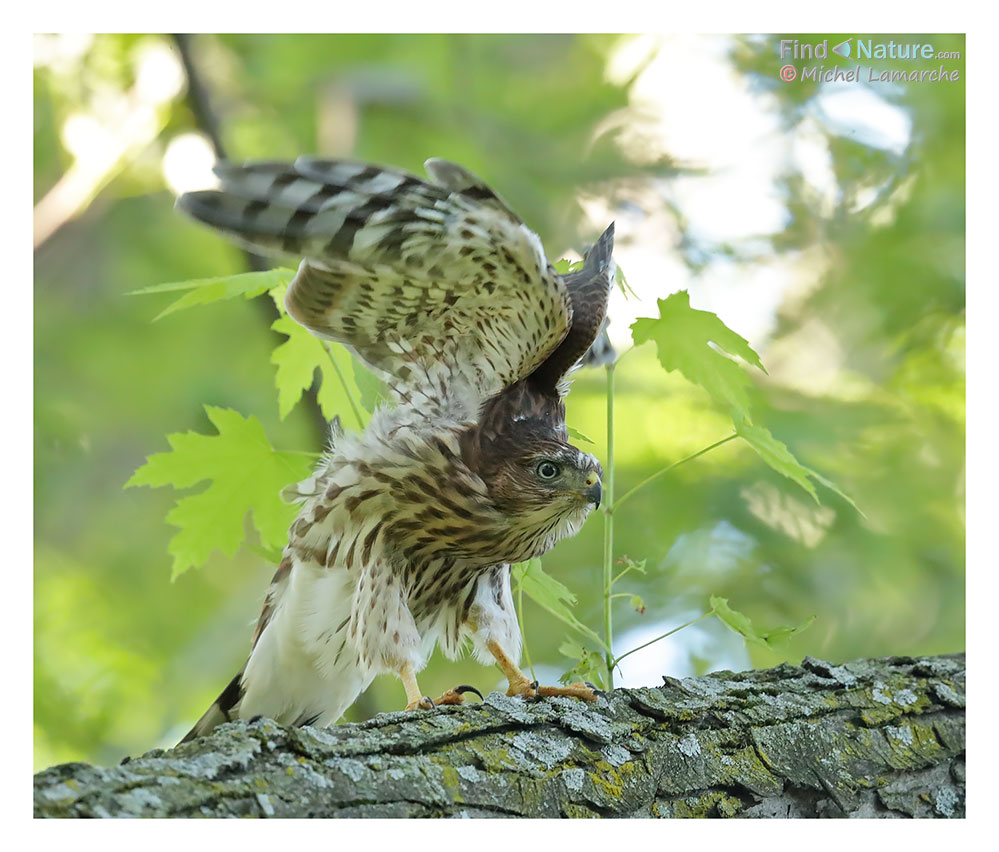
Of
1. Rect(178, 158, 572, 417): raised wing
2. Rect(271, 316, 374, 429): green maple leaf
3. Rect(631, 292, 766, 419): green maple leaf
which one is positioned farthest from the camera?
Rect(271, 316, 374, 429): green maple leaf

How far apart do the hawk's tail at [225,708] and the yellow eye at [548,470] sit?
3.35ft

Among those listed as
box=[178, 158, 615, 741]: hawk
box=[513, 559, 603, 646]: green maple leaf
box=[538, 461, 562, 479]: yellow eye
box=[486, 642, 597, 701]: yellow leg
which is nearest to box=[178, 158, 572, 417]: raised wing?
box=[178, 158, 615, 741]: hawk

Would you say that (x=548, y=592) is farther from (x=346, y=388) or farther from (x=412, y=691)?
(x=346, y=388)

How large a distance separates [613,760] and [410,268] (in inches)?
46.8

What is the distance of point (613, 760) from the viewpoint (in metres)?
1.98

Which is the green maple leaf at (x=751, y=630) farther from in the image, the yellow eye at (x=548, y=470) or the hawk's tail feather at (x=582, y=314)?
the hawk's tail feather at (x=582, y=314)

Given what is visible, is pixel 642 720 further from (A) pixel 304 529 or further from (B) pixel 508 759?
(A) pixel 304 529

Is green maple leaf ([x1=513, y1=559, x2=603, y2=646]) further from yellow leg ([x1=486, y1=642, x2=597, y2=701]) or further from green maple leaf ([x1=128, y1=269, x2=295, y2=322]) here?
green maple leaf ([x1=128, y1=269, x2=295, y2=322])

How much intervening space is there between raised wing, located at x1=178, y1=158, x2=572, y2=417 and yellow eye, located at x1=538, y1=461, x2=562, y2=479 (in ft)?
0.80

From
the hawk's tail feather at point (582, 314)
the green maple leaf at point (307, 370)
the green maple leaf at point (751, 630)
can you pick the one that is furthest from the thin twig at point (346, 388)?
the green maple leaf at point (751, 630)

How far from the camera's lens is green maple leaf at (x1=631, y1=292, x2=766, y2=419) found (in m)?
2.25

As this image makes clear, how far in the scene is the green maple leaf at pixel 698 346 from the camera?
88.4 inches

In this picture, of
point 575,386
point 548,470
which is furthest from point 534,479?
point 575,386
